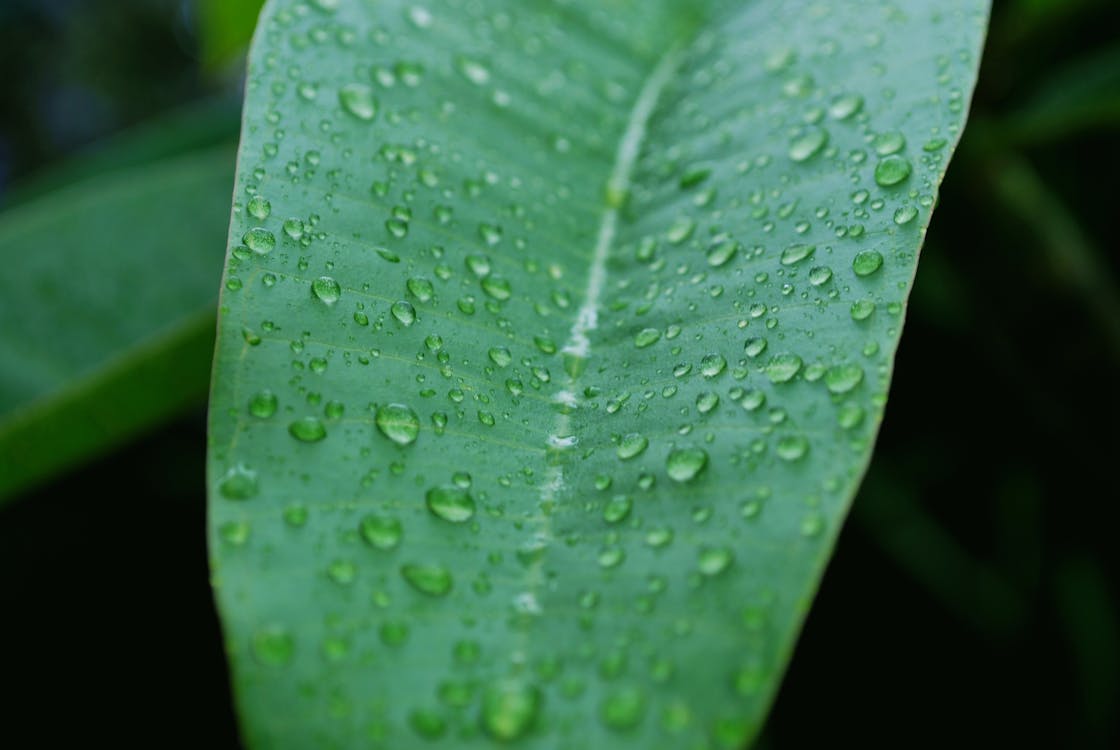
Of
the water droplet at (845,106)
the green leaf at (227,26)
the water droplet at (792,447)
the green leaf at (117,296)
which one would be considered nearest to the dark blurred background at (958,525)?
the green leaf at (227,26)

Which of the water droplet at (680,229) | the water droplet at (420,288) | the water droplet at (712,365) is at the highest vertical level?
the water droplet at (680,229)

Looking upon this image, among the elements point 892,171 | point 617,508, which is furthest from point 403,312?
point 892,171

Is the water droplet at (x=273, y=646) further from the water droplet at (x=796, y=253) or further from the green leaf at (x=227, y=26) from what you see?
the green leaf at (x=227, y=26)

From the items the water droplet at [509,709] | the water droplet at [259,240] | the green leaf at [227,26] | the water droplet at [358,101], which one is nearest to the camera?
the water droplet at [509,709]

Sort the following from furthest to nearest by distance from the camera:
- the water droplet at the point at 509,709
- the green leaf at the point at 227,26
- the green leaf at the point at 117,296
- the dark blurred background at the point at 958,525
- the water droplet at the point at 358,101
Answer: the green leaf at the point at 227,26 < the dark blurred background at the point at 958,525 < the green leaf at the point at 117,296 < the water droplet at the point at 358,101 < the water droplet at the point at 509,709

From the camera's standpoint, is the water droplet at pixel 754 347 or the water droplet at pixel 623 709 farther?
the water droplet at pixel 754 347

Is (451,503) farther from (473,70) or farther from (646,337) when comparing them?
(473,70)
